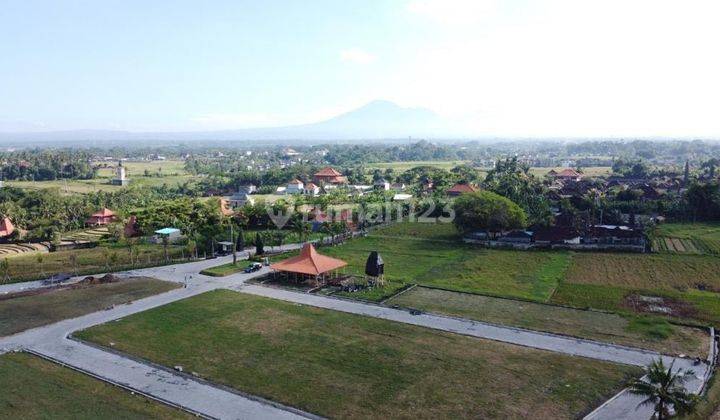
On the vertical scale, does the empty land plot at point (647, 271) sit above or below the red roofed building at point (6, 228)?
below

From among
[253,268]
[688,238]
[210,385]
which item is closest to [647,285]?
[688,238]

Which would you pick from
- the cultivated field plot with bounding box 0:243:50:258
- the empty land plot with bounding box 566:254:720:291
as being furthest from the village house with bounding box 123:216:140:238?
the empty land plot with bounding box 566:254:720:291

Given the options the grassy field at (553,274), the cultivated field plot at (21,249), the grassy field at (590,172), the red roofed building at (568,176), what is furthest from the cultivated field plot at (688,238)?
the grassy field at (590,172)

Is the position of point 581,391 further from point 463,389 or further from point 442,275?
point 442,275

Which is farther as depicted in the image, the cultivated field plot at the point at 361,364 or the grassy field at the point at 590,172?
the grassy field at the point at 590,172

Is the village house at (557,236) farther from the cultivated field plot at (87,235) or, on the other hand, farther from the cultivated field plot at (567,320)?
the cultivated field plot at (87,235)
